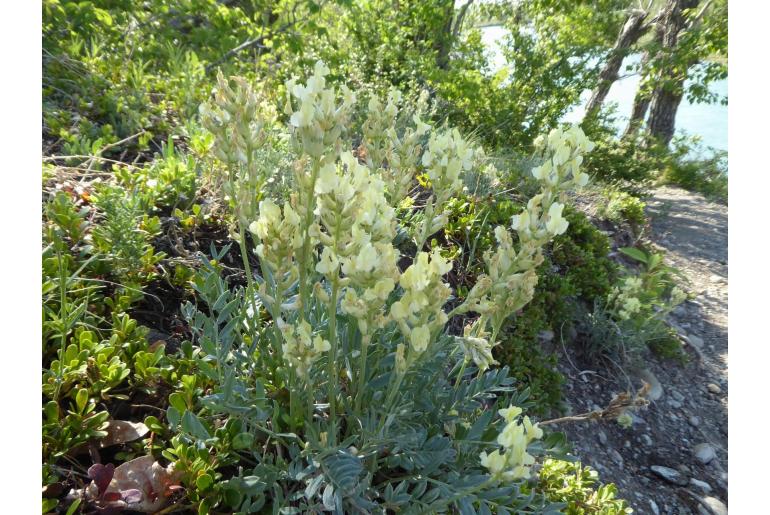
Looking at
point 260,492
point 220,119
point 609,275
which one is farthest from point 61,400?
point 609,275

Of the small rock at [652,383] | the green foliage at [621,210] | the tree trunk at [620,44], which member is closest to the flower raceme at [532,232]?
the small rock at [652,383]

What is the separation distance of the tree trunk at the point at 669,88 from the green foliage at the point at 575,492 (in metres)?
6.60

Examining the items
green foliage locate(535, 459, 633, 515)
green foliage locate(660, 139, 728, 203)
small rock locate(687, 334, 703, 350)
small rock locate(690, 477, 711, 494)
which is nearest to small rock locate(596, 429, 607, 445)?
small rock locate(690, 477, 711, 494)

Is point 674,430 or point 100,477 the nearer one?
point 100,477

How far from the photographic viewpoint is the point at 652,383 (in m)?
3.29

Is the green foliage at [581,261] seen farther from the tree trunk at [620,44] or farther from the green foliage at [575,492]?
the tree trunk at [620,44]

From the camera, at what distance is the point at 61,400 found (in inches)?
53.0

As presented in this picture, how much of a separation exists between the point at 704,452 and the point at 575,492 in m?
1.49

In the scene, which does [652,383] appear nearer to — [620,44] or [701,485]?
[701,485]

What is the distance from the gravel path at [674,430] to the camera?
97.7 inches

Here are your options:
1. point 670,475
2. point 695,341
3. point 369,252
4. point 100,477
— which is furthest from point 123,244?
point 695,341

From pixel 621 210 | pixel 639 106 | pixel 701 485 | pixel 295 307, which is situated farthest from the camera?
pixel 639 106

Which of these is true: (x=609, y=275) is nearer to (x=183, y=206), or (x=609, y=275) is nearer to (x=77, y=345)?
(x=183, y=206)

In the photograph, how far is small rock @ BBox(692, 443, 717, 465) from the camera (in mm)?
2785
